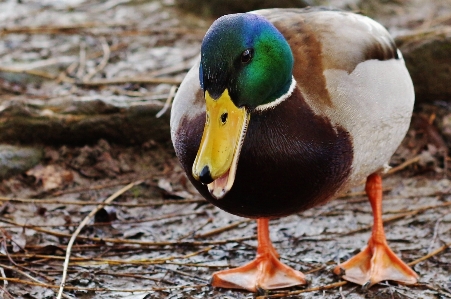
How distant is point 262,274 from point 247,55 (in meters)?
1.34

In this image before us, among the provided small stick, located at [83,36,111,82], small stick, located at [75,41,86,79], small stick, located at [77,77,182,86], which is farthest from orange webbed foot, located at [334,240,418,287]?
small stick, located at [75,41,86,79]

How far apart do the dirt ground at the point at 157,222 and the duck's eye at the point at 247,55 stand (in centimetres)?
129

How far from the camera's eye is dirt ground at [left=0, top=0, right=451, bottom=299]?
135 inches

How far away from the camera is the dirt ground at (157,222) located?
342cm

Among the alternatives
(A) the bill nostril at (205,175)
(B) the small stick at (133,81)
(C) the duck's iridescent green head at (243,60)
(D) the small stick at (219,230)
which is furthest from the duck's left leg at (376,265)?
(B) the small stick at (133,81)

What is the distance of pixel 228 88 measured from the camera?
8.45 feet

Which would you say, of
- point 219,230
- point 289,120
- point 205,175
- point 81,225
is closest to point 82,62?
point 81,225

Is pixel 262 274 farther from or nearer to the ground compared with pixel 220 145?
nearer to the ground

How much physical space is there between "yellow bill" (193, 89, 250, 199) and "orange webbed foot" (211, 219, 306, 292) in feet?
3.16

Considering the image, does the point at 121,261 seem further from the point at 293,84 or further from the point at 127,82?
the point at 127,82

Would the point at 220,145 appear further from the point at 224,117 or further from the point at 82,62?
the point at 82,62

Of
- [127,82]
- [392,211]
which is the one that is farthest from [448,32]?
[127,82]

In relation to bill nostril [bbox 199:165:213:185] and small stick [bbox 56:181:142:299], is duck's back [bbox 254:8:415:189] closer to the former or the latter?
bill nostril [bbox 199:165:213:185]

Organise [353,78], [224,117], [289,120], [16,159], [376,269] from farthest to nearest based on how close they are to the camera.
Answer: [16,159] → [376,269] → [353,78] → [289,120] → [224,117]
